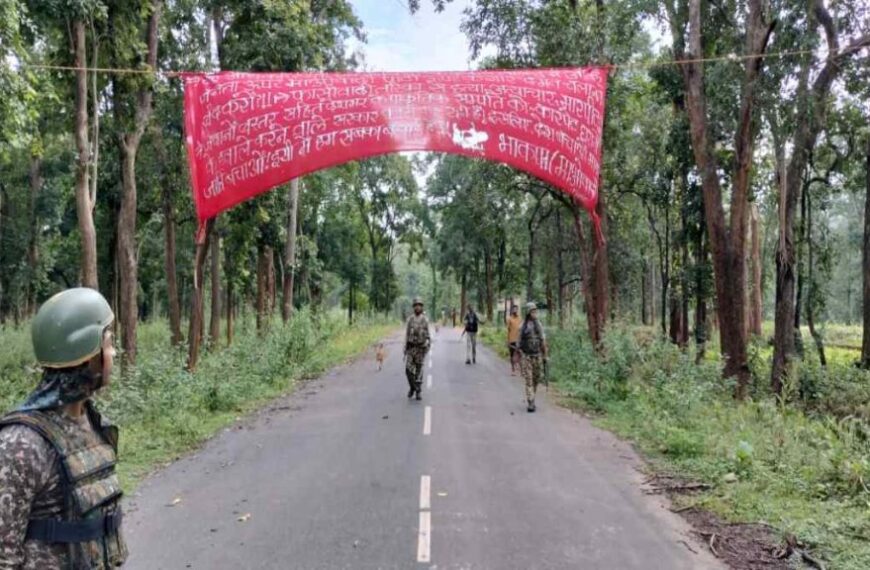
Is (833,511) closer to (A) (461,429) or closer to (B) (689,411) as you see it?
(B) (689,411)

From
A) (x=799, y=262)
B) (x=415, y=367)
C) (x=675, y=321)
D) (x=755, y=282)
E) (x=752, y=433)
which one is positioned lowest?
(x=752, y=433)

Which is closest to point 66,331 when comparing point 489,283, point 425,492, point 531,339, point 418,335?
point 425,492

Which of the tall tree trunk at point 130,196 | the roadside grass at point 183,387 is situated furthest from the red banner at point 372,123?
the tall tree trunk at point 130,196

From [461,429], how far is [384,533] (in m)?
4.69

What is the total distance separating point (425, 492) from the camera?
6852 millimetres

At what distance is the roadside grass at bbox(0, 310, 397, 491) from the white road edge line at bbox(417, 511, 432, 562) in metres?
3.28

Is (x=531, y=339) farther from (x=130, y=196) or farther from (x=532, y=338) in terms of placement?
(x=130, y=196)

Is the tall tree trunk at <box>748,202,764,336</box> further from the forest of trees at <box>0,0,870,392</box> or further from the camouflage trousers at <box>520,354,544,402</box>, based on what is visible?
the camouflage trousers at <box>520,354,544,402</box>

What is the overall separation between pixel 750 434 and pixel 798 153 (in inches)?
252

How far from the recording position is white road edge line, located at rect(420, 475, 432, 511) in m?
6.39

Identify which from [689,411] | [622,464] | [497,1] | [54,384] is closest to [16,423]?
[54,384]

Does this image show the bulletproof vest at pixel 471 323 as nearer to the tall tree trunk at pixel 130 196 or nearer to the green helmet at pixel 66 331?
the tall tree trunk at pixel 130 196

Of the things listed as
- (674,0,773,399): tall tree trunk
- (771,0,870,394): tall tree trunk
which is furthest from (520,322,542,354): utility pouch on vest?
(771,0,870,394): tall tree trunk

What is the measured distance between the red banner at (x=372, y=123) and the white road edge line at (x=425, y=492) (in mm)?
4116
